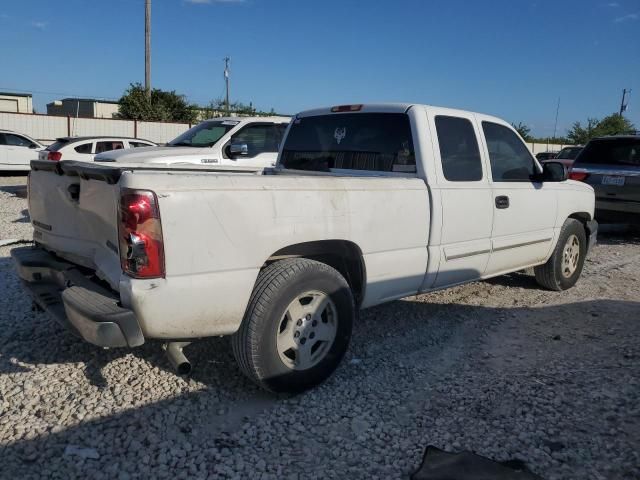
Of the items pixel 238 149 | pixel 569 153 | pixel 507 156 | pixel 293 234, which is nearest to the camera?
pixel 293 234

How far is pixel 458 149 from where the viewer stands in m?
4.44

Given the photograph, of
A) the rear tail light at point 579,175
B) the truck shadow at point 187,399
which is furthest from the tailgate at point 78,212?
the rear tail light at point 579,175

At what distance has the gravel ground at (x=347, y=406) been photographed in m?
2.79

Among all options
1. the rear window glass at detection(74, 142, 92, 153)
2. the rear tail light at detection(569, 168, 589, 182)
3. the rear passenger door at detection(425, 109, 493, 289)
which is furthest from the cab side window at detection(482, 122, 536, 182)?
the rear window glass at detection(74, 142, 92, 153)

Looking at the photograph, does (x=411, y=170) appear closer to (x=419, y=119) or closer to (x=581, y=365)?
(x=419, y=119)

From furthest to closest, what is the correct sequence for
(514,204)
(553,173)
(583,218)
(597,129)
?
(597,129), (583,218), (553,173), (514,204)

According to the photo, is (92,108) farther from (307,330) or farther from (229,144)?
(307,330)

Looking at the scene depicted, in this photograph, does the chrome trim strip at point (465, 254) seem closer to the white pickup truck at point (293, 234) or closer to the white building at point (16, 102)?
the white pickup truck at point (293, 234)

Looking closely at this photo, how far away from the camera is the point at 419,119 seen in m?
4.17

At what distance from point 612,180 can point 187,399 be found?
26.9 feet

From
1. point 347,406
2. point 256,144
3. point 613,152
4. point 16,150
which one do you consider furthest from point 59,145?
point 347,406

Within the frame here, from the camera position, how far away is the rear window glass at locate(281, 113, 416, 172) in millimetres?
4285

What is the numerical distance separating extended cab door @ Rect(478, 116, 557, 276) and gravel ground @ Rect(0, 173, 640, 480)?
702 mm

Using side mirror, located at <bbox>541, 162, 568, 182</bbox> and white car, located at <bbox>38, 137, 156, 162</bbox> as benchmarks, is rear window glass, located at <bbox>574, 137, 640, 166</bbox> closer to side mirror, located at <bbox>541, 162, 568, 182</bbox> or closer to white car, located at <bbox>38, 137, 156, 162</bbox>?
side mirror, located at <bbox>541, 162, 568, 182</bbox>
